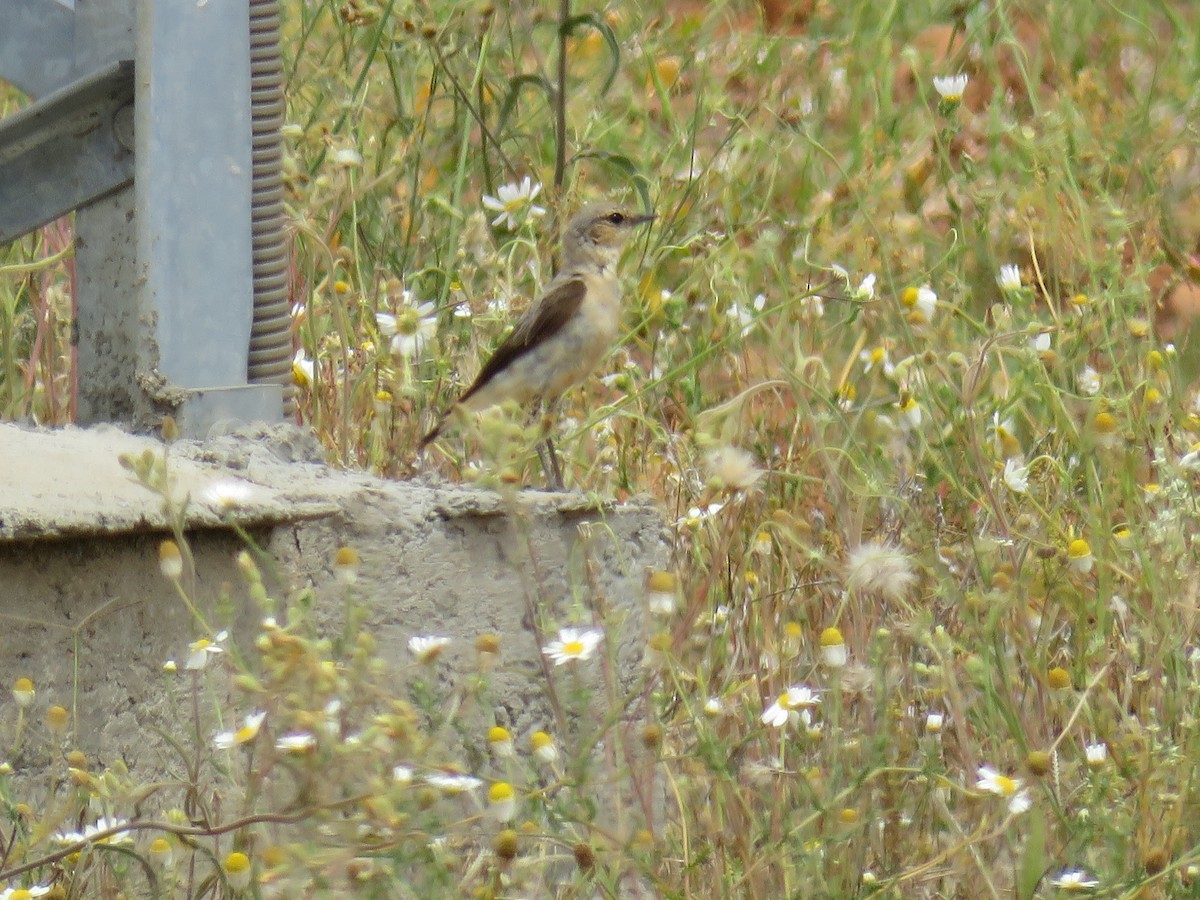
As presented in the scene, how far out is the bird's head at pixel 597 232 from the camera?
5387 millimetres

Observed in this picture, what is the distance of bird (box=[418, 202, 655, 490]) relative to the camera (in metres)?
5.01

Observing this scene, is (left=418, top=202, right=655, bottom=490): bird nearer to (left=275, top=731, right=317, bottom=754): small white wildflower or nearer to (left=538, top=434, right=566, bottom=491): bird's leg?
(left=538, top=434, right=566, bottom=491): bird's leg

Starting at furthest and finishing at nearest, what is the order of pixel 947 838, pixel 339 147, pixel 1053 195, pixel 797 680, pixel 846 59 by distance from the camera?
pixel 846 59, pixel 339 147, pixel 1053 195, pixel 797 680, pixel 947 838

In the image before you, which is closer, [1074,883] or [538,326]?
[1074,883]

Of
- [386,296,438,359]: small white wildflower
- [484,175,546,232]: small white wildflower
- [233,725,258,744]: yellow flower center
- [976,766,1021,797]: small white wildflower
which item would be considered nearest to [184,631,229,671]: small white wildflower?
[233,725,258,744]: yellow flower center

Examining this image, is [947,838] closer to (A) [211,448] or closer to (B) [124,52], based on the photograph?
(A) [211,448]

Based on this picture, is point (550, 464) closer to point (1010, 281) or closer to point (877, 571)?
point (1010, 281)

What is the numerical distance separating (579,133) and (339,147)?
0.95 meters

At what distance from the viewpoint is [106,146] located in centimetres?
345

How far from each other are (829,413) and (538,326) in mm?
1302

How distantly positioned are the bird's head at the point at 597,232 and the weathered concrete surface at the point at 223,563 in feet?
6.06

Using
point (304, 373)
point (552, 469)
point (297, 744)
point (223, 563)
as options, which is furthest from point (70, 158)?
point (297, 744)

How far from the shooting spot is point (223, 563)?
3.20 metres

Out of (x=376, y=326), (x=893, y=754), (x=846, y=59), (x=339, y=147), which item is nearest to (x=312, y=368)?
(x=376, y=326)
